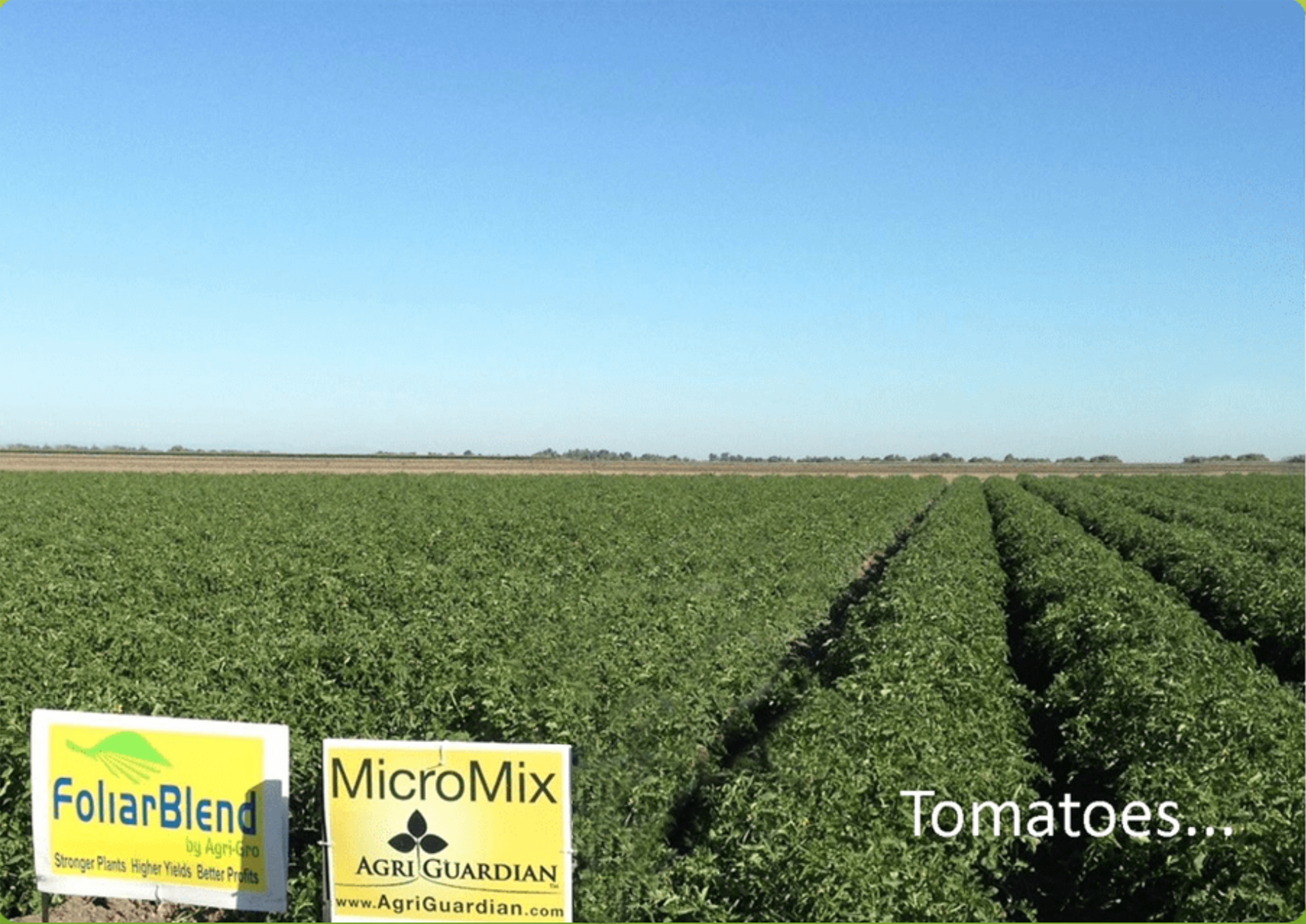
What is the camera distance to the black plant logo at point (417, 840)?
4.65m

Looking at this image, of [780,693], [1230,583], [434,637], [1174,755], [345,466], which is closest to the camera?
[1174,755]

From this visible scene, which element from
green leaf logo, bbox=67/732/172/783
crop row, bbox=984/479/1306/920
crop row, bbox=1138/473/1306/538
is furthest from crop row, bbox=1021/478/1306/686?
green leaf logo, bbox=67/732/172/783

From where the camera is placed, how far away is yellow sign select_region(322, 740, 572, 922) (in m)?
4.59

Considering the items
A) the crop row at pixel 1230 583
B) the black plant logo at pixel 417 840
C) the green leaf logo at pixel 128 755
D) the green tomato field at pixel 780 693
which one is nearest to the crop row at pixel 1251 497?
the crop row at pixel 1230 583

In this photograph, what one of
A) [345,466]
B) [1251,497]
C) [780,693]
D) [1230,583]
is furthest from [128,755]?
[345,466]

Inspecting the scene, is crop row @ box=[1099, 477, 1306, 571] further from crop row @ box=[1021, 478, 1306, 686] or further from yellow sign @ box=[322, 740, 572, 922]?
yellow sign @ box=[322, 740, 572, 922]

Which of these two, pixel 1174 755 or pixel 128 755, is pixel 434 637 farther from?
pixel 1174 755

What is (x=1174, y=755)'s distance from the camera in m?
8.39

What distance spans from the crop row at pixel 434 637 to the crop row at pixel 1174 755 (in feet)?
10.8

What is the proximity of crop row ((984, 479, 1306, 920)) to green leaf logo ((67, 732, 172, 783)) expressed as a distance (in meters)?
5.98

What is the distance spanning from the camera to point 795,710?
10.3 metres

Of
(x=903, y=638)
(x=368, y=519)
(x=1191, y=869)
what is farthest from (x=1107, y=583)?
(x=368, y=519)

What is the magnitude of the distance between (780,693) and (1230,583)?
35.4 feet

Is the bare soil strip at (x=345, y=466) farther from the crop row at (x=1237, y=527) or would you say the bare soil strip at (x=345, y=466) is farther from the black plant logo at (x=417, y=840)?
the black plant logo at (x=417, y=840)
